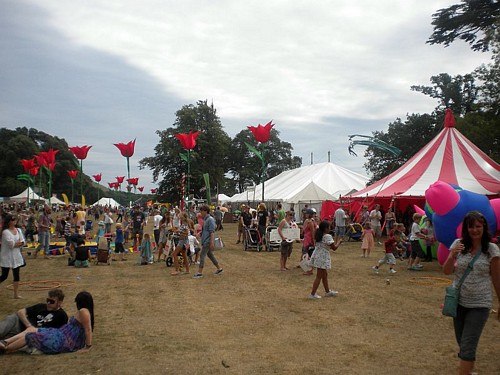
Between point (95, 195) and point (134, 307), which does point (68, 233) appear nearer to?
point (134, 307)

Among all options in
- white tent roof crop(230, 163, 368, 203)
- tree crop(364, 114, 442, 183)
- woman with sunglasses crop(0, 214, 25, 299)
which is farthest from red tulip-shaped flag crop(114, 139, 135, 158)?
tree crop(364, 114, 442, 183)

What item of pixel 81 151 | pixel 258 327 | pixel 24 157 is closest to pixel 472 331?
pixel 258 327

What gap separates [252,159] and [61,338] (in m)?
59.1

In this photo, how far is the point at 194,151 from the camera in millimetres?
47188

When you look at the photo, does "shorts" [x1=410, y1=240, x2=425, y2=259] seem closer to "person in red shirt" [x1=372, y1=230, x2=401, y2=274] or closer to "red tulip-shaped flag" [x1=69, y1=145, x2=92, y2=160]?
"person in red shirt" [x1=372, y1=230, x2=401, y2=274]

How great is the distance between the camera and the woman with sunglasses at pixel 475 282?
3.68 meters

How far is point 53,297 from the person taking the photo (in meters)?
5.49

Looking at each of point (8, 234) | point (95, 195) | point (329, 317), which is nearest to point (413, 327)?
point (329, 317)

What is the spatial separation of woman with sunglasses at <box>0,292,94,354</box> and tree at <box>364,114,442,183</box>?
2747 centimetres

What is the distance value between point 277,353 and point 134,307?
10.7ft

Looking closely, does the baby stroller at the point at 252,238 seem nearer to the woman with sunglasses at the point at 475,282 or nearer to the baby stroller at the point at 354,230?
the baby stroller at the point at 354,230

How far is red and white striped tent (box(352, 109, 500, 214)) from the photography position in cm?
1568

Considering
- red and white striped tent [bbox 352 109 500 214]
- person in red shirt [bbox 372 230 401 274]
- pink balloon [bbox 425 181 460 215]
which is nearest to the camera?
pink balloon [bbox 425 181 460 215]

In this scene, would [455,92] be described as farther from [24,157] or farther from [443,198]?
[24,157]
